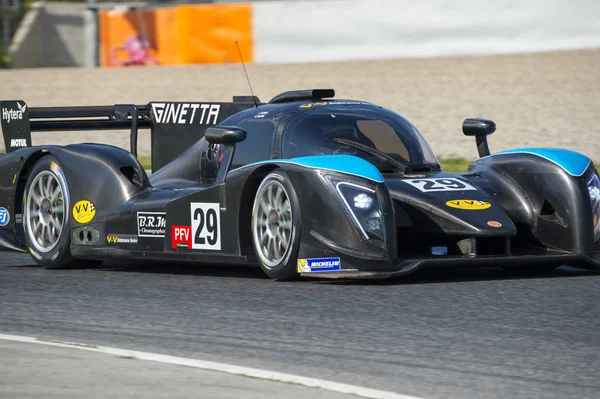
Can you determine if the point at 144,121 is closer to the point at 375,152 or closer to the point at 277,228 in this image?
the point at 375,152

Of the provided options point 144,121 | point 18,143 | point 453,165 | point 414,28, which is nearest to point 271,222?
point 144,121

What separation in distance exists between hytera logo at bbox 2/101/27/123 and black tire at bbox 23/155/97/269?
940 mm

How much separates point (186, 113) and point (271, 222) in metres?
2.57

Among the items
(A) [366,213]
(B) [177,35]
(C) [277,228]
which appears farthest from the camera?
(B) [177,35]

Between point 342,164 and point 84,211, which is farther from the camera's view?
point 84,211

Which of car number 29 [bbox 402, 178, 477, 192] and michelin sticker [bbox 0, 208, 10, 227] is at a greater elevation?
car number 29 [bbox 402, 178, 477, 192]

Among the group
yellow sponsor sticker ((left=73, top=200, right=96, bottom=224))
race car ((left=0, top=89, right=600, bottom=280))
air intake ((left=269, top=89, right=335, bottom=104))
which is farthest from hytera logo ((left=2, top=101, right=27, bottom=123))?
air intake ((left=269, top=89, right=335, bottom=104))

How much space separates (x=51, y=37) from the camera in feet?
128

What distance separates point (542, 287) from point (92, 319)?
8.54 feet

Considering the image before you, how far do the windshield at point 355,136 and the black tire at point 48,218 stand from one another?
1763 mm

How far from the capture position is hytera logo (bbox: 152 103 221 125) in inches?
366

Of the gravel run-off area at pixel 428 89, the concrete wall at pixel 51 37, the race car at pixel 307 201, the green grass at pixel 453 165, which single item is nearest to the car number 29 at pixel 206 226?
the race car at pixel 307 201

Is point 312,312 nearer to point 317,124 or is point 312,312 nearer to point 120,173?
point 317,124

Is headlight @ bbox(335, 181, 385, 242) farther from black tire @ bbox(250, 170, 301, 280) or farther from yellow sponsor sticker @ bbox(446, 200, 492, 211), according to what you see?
yellow sponsor sticker @ bbox(446, 200, 492, 211)
